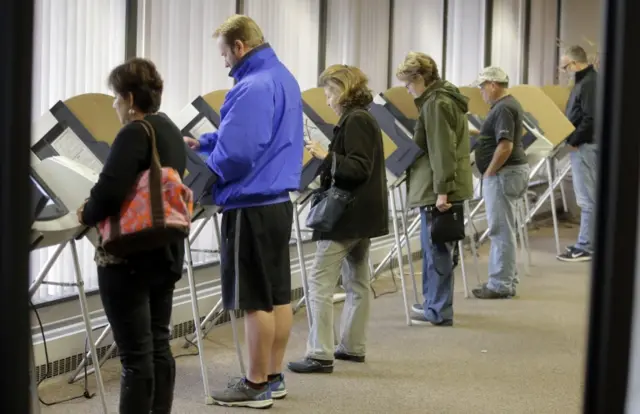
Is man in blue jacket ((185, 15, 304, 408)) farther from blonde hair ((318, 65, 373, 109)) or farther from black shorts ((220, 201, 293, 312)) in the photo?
blonde hair ((318, 65, 373, 109))

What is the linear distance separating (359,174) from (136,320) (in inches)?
50.6

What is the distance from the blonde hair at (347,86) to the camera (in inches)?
135

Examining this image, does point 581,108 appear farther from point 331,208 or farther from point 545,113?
point 331,208

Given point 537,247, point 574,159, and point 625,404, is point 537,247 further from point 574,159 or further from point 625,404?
point 625,404

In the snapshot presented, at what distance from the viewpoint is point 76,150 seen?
2.80 m

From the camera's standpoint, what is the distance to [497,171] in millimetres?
4992

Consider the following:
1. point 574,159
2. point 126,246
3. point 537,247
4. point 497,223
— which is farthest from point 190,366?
point 537,247

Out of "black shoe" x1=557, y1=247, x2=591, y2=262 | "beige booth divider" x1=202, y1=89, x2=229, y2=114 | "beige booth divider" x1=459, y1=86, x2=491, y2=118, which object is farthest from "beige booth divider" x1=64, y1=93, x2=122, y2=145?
"black shoe" x1=557, y1=247, x2=591, y2=262

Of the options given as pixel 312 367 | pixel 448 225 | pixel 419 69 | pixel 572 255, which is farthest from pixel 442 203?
pixel 572 255

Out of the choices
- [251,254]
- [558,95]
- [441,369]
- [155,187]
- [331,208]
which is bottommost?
[441,369]

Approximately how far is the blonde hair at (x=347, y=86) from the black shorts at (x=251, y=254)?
637mm

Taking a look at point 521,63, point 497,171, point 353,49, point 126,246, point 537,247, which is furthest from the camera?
point 521,63

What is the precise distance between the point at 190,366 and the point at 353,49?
3.04 metres

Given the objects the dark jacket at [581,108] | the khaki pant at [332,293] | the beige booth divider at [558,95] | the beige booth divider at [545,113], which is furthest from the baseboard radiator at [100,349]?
the beige booth divider at [558,95]
